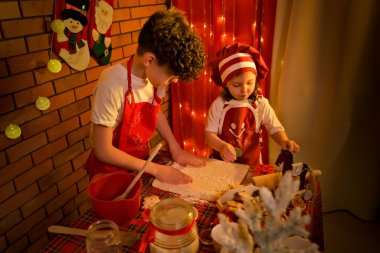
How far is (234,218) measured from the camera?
0.93 metres

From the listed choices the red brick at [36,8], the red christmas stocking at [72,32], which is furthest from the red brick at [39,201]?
the red brick at [36,8]

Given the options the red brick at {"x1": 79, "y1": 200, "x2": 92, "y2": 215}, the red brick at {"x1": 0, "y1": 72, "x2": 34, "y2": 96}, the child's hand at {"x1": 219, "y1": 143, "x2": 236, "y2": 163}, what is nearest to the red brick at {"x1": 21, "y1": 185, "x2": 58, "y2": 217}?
the red brick at {"x1": 79, "y1": 200, "x2": 92, "y2": 215}

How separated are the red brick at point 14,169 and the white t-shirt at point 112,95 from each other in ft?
1.94

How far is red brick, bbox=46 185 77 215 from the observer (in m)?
1.77

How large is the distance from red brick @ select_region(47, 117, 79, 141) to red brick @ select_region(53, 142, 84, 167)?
11 centimetres

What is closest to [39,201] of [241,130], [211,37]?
[241,130]

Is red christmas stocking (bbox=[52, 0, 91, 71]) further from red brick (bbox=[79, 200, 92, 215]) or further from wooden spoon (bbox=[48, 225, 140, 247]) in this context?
wooden spoon (bbox=[48, 225, 140, 247])

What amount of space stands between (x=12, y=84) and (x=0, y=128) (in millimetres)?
208

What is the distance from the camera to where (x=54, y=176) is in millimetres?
1759

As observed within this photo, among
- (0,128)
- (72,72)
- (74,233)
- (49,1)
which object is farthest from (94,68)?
(74,233)

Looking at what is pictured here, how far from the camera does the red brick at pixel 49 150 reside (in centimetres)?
163

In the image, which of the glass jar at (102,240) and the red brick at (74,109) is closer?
the glass jar at (102,240)

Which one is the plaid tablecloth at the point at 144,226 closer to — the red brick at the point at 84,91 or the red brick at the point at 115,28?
the red brick at the point at 84,91

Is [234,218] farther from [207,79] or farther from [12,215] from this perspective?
[207,79]
